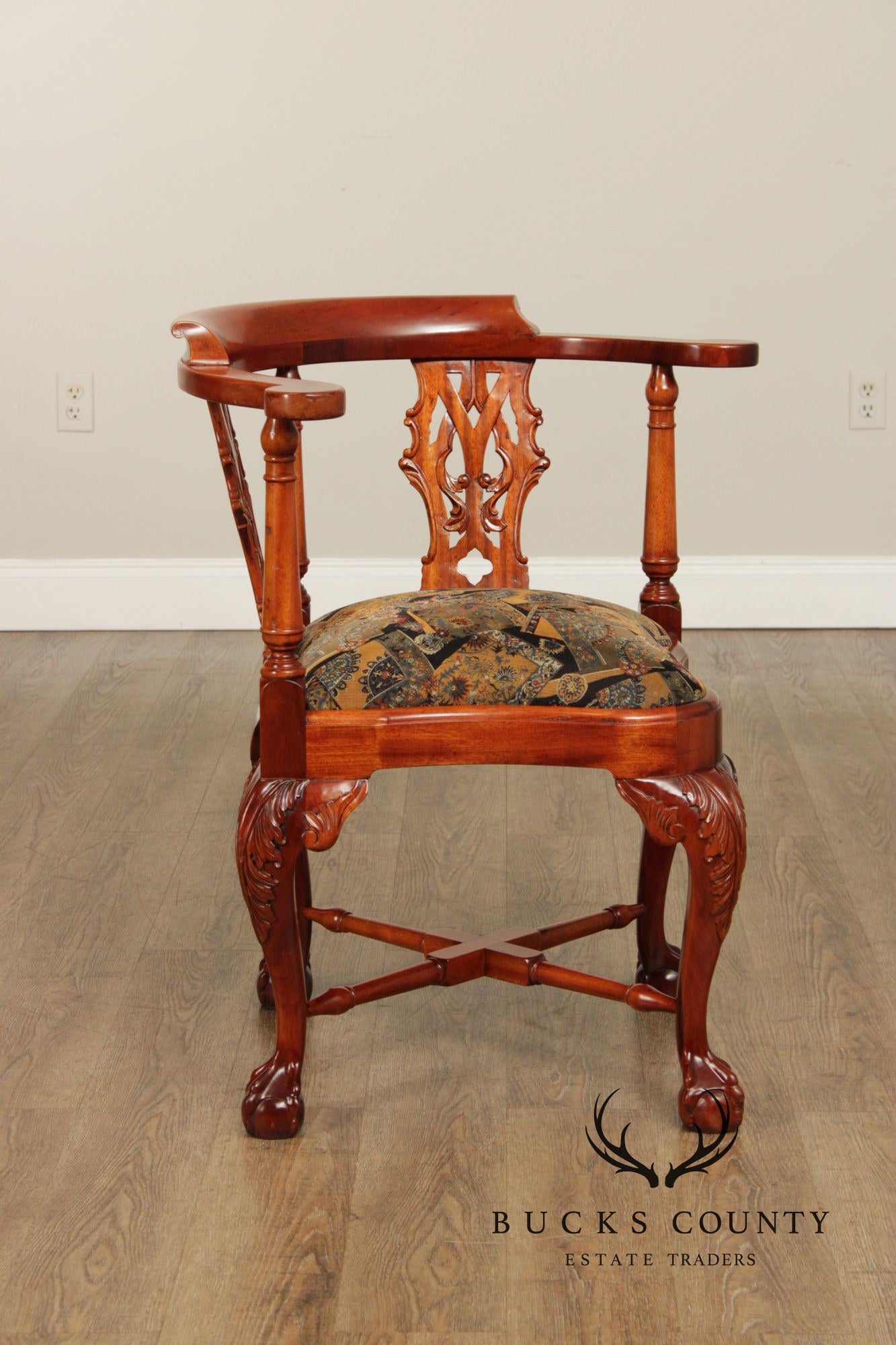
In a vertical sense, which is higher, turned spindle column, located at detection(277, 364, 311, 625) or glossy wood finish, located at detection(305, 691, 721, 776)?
turned spindle column, located at detection(277, 364, 311, 625)

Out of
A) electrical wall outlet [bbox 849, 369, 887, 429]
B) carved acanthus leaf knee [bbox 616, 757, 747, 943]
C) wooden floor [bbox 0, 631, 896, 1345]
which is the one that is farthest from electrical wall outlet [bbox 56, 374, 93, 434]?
carved acanthus leaf knee [bbox 616, 757, 747, 943]

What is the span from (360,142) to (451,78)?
0.71ft

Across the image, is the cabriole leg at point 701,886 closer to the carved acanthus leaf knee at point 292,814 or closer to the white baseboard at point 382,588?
the carved acanthus leaf knee at point 292,814

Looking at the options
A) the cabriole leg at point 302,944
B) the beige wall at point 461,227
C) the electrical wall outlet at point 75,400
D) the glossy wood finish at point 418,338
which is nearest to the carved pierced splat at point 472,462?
the glossy wood finish at point 418,338

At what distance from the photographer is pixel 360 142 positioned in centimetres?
309

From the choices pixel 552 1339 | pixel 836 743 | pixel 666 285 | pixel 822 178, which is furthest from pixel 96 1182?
pixel 822 178

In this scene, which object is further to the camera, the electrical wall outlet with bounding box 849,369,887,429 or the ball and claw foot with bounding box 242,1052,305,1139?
the electrical wall outlet with bounding box 849,369,887,429

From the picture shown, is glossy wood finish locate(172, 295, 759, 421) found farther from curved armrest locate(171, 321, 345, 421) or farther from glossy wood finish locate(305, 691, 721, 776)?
glossy wood finish locate(305, 691, 721, 776)

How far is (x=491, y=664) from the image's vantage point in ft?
4.38

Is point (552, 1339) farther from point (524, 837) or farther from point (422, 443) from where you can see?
point (524, 837)

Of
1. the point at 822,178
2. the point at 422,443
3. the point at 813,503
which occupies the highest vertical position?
the point at 822,178

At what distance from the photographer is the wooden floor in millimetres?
1176

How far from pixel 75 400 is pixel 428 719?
211cm

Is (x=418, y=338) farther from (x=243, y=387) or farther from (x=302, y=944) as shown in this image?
(x=302, y=944)
